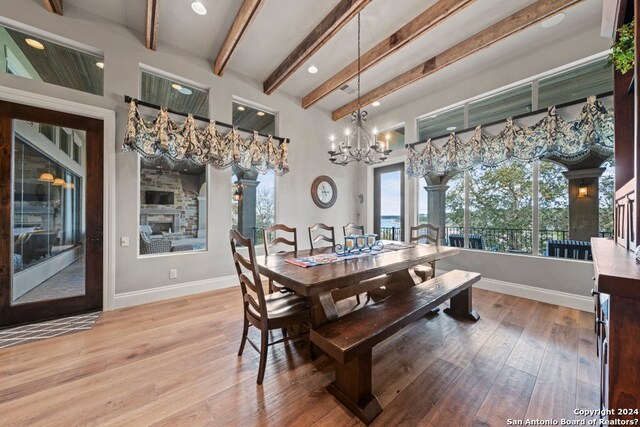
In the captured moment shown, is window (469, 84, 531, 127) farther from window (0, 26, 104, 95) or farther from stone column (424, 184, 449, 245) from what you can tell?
window (0, 26, 104, 95)

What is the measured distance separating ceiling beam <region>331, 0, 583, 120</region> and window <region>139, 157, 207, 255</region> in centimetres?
348

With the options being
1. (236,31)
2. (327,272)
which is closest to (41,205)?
(236,31)

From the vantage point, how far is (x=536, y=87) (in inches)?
136

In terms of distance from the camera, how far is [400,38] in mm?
3023

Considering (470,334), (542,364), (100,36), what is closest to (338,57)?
(100,36)

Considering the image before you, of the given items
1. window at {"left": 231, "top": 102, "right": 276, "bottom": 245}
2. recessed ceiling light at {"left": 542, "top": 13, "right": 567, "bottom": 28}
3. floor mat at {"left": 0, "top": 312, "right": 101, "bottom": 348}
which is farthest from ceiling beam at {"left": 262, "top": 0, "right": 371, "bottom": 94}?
floor mat at {"left": 0, "top": 312, "right": 101, "bottom": 348}

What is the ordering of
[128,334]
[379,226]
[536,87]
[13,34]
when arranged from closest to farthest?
[128,334]
[13,34]
[536,87]
[379,226]

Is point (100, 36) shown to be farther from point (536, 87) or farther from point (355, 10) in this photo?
point (536, 87)

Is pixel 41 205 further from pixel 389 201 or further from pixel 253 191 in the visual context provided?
pixel 389 201

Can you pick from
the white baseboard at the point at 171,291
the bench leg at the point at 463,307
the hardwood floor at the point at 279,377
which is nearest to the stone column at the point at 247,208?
the white baseboard at the point at 171,291

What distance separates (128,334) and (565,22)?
608 centimetres

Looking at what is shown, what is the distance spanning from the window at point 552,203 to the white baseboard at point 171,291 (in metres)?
4.74

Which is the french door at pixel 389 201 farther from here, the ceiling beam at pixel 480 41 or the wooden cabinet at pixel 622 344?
the wooden cabinet at pixel 622 344

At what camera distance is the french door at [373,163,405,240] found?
516 centimetres
